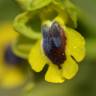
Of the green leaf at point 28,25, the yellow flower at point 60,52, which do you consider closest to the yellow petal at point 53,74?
the yellow flower at point 60,52

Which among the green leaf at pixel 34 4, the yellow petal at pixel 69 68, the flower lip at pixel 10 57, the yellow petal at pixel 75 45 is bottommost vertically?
the flower lip at pixel 10 57

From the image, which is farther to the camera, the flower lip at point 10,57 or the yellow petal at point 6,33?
the yellow petal at point 6,33

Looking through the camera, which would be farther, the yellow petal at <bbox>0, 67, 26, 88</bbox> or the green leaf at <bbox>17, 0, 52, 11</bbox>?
the yellow petal at <bbox>0, 67, 26, 88</bbox>

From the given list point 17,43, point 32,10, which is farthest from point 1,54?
point 32,10

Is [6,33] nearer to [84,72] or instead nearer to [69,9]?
[84,72]

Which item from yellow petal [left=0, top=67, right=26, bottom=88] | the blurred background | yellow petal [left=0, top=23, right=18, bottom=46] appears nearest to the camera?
the blurred background

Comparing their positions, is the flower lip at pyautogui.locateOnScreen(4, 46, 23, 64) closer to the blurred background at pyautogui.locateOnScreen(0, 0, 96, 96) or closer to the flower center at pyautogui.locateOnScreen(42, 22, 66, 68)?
the blurred background at pyautogui.locateOnScreen(0, 0, 96, 96)

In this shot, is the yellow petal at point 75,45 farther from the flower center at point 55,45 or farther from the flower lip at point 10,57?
the flower lip at point 10,57

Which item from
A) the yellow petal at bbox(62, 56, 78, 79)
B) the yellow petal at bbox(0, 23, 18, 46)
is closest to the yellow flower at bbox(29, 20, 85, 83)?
the yellow petal at bbox(62, 56, 78, 79)

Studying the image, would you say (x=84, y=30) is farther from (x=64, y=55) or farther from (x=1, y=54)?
(x=1, y=54)
